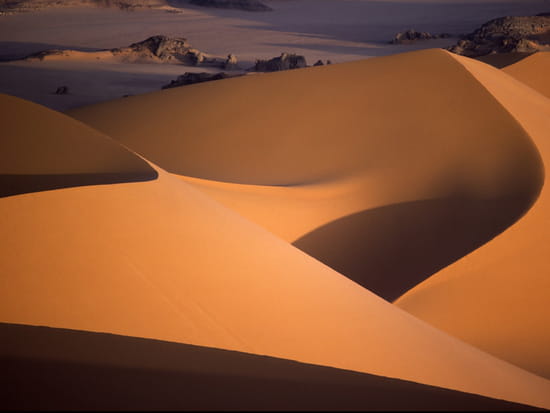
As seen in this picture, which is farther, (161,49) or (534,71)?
(161,49)

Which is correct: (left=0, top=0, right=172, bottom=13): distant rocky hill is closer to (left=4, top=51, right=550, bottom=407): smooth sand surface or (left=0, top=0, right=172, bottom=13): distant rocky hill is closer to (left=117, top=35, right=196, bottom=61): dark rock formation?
(left=117, top=35, right=196, bottom=61): dark rock formation

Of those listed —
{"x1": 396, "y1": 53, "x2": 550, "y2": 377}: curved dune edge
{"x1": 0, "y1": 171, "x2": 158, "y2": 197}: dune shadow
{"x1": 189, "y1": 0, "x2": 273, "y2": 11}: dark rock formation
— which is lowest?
{"x1": 396, "y1": 53, "x2": 550, "y2": 377}: curved dune edge

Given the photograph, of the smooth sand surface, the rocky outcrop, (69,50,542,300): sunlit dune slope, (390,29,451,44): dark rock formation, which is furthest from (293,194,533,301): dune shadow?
(390,29,451,44): dark rock formation

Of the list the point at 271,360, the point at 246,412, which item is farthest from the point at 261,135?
the point at 246,412

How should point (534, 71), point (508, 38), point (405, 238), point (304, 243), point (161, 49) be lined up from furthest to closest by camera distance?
point (161, 49)
point (508, 38)
point (534, 71)
point (304, 243)
point (405, 238)

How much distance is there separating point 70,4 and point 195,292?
38.3 metres

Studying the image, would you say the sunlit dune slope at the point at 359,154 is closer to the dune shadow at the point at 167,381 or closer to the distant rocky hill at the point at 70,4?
the dune shadow at the point at 167,381

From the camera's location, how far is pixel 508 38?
18.6 metres

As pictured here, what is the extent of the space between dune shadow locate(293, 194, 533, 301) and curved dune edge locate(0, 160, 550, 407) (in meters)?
2.07

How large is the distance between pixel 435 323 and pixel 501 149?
3.07 m

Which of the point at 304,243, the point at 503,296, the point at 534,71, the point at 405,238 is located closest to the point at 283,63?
the point at 534,71

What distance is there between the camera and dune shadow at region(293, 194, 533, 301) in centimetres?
518

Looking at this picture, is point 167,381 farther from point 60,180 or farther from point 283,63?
point 283,63

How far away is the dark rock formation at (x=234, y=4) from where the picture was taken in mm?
42000
